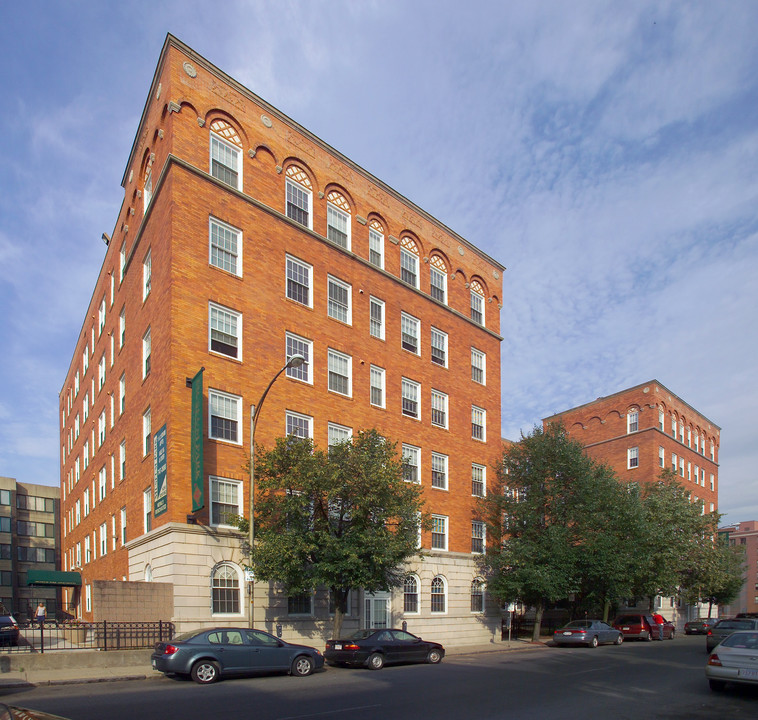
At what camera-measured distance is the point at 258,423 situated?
85.8 feet

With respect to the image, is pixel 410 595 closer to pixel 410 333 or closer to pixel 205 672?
pixel 410 333

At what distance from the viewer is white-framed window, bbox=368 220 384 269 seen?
33969mm

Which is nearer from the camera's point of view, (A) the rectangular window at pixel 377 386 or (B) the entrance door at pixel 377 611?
(B) the entrance door at pixel 377 611

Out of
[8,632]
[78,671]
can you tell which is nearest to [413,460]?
[8,632]

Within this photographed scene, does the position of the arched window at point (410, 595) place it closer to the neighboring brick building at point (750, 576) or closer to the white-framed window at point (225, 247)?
the white-framed window at point (225, 247)

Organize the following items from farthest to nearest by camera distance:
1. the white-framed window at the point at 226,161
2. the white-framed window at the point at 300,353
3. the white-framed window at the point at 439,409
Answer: the white-framed window at the point at 439,409
the white-framed window at the point at 300,353
the white-framed window at the point at 226,161

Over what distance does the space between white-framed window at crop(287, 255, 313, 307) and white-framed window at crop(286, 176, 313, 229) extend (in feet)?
6.24

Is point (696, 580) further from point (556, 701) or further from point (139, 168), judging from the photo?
point (139, 168)

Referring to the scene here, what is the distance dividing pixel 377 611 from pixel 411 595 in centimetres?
249

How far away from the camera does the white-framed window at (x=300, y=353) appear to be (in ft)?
92.9

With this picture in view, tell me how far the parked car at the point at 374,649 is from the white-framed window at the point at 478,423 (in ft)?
56.0

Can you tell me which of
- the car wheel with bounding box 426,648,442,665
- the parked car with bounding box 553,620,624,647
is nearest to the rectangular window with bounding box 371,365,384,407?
the car wheel with bounding box 426,648,442,665

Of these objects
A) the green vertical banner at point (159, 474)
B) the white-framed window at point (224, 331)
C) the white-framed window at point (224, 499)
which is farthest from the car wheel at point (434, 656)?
the white-framed window at point (224, 331)

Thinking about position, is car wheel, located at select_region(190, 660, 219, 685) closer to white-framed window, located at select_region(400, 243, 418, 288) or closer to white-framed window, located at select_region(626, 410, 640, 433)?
white-framed window, located at select_region(400, 243, 418, 288)
